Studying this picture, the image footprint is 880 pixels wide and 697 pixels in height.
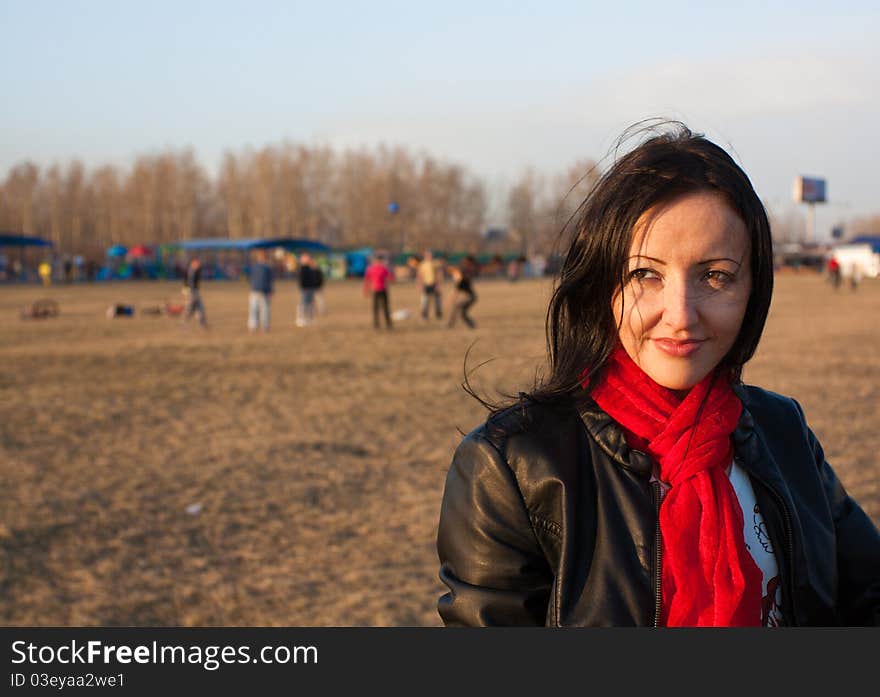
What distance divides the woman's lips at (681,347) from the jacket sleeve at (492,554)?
0.35 meters

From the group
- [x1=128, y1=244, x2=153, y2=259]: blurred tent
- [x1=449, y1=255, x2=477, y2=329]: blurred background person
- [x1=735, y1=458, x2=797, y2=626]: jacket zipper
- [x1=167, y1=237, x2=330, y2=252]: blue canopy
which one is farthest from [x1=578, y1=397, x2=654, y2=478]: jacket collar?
[x1=128, y1=244, x2=153, y2=259]: blurred tent

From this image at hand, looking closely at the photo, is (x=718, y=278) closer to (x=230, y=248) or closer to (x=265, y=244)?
(x=265, y=244)

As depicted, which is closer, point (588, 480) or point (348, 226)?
point (588, 480)

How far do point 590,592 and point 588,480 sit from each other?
0.18 meters

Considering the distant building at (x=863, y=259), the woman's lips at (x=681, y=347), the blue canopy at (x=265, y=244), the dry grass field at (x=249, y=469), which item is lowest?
the dry grass field at (x=249, y=469)

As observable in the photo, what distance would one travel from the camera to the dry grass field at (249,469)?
555cm

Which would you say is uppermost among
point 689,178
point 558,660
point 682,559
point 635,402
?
point 689,178

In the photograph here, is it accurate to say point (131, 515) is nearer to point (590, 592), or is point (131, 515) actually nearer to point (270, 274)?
point (590, 592)

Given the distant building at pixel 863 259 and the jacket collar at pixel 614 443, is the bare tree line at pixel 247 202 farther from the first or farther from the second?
the jacket collar at pixel 614 443

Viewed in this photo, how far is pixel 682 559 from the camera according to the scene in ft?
5.27

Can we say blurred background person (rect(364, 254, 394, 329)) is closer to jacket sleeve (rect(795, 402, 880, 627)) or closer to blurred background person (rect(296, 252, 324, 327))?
blurred background person (rect(296, 252, 324, 327))

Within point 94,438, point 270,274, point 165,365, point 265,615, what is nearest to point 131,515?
point 265,615

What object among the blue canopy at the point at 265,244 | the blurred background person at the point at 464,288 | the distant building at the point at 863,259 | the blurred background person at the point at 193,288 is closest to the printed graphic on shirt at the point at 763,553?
the blurred background person at the point at 464,288

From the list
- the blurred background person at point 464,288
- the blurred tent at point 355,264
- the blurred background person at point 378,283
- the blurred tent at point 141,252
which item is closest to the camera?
the blurred background person at point 378,283
